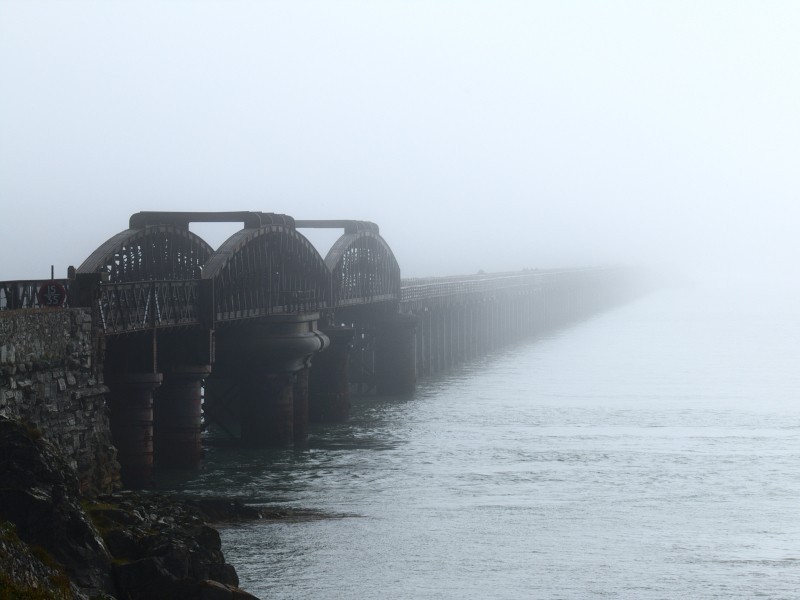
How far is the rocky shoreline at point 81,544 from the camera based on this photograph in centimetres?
2297

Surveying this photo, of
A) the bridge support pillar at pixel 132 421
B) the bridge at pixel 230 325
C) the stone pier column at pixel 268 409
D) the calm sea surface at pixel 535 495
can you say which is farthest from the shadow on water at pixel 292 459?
the bridge support pillar at pixel 132 421

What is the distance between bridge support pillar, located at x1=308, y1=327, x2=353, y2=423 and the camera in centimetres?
6028

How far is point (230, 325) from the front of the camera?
50625mm

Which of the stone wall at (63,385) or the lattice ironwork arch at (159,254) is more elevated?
the lattice ironwork arch at (159,254)

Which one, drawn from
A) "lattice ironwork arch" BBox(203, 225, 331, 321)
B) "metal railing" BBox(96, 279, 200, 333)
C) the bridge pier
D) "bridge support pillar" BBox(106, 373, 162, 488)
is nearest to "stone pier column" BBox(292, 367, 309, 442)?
the bridge pier

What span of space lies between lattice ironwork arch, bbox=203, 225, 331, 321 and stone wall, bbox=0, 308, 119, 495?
1105 cm

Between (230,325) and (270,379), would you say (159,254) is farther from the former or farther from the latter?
(270,379)

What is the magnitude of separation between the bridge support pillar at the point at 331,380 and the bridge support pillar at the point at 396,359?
12.7 m

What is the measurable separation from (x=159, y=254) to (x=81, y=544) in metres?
27.0

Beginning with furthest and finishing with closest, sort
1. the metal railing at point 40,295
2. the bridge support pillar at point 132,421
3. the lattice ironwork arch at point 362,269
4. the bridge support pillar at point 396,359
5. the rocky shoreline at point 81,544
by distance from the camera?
the bridge support pillar at point 396,359 → the lattice ironwork arch at point 362,269 → the bridge support pillar at point 132,421 → the metal railing at point 40,295 → the rocky shoreline at point 81,544

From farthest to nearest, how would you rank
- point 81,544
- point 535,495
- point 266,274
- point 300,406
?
point 300,406, point 266,274, point 535,495, point 81,544

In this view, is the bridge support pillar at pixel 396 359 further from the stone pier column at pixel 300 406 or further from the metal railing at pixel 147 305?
the metal railing at pixel 147 305

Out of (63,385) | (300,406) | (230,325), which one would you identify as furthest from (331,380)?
(63,385)

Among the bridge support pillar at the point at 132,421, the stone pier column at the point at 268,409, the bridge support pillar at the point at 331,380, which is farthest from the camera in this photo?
the bridge support pillar at the point at 331,380
